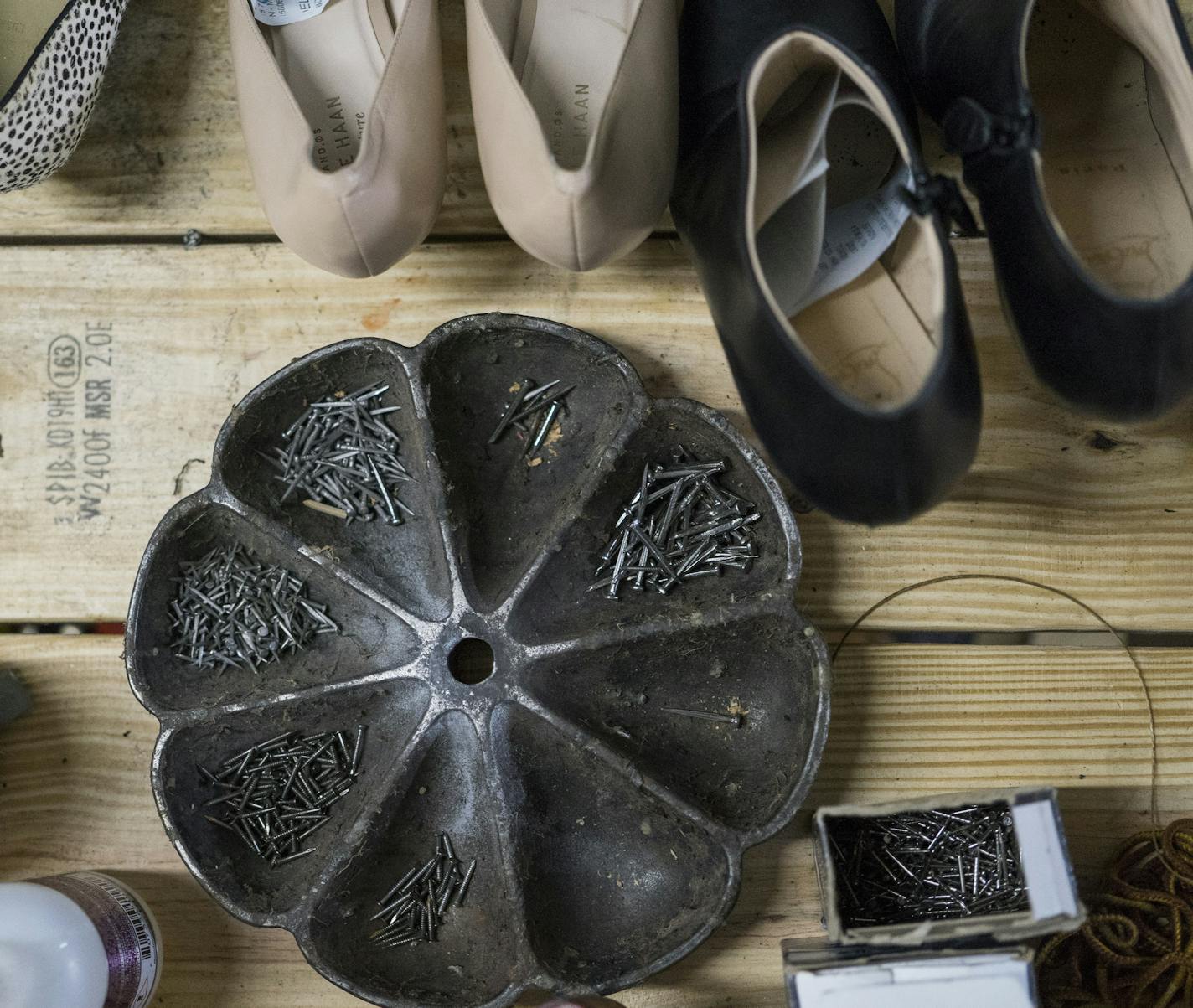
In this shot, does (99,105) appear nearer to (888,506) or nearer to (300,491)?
(300,491)

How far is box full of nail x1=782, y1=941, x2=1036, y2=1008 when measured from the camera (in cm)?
74

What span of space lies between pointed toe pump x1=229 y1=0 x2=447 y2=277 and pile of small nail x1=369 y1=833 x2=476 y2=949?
486mm

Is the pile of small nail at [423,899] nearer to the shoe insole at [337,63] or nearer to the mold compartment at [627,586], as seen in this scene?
the mold compartment at [627,586]

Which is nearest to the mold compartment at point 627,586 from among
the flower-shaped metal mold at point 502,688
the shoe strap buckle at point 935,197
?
the flower-shaped metal mold at point 502,688

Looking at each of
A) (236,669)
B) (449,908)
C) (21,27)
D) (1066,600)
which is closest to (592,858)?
(449,908)

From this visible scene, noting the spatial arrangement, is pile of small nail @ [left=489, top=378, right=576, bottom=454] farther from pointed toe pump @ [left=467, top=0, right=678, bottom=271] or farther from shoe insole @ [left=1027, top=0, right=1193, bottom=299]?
shoe insole @ [left=1027, top=0, right=1193, bottom=299]

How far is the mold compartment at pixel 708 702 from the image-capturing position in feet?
2.83

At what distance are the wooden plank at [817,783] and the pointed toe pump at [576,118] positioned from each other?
0.42m

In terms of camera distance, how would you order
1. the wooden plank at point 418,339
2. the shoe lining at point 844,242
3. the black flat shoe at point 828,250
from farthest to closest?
the wooden plank at point 418,339 → the shoe lining at point 844,242 → the black flat shoe at point 828,250

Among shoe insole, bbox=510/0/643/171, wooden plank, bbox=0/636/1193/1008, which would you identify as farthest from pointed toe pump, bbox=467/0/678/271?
wooden plank, bbox=0/636/1193/1008

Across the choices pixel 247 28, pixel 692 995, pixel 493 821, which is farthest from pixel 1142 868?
pixel 247 28

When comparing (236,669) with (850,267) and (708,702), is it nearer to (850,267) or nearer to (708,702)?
(708,702)

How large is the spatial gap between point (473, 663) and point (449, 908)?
8.0 inches

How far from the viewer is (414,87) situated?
0.82 meters
